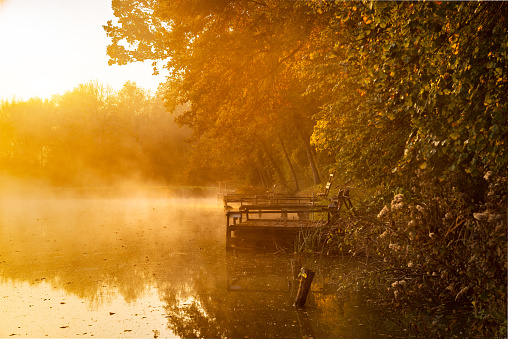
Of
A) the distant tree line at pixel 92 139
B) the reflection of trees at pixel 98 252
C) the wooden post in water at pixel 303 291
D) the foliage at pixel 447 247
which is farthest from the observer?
the distant tree line at pixel 92 139

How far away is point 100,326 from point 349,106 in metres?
10.4

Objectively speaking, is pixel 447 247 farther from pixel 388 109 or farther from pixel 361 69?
pixel 361 69

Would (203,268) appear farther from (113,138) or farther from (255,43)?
(113,138)

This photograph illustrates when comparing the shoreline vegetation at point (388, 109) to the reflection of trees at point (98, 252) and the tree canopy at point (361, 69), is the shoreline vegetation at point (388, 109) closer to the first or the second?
the tree canopy at point (361, 69)

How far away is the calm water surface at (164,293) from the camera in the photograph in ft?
31.0

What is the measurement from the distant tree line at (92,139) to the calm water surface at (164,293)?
51853mm

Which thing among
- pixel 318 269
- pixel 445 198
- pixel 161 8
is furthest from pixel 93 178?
pixel 445 198

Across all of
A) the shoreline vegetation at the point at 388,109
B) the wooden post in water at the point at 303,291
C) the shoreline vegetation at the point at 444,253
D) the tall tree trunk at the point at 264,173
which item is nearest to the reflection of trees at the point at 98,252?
the wooden post in water at the point at 303,291

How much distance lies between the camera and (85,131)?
74125mm

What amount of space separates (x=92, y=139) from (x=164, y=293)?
215 feet

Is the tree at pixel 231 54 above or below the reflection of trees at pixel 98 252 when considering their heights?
above

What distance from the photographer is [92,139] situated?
7431cm

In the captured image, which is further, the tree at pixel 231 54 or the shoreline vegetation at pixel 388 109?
the tree at pixel 231 54

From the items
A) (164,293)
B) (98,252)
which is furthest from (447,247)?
(98,252)
